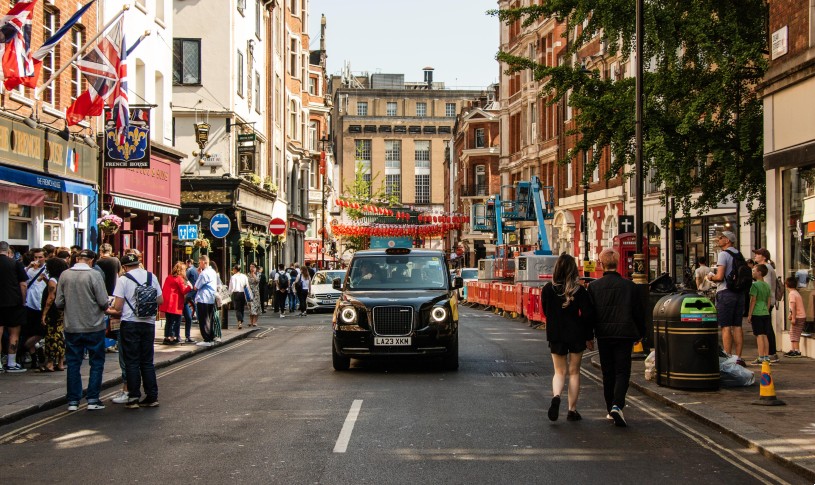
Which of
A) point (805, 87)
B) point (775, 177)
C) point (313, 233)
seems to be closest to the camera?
point (805, 87)

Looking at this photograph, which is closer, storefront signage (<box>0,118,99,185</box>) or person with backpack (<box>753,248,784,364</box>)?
person with backpack (<box>753,248,784,364</box>)

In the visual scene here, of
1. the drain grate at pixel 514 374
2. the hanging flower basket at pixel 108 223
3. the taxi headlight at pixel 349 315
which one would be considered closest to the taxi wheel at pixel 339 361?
the taxi headlight at pixel 349 315

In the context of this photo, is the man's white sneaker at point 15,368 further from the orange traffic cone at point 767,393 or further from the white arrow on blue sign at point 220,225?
the white arrow on blue sign at point 220,225

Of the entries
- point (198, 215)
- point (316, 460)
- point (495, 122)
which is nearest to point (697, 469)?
point (316, 460)

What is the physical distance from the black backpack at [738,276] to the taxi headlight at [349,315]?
18.9 ft

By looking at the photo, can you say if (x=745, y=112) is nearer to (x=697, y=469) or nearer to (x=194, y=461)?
(x=697, y=469)

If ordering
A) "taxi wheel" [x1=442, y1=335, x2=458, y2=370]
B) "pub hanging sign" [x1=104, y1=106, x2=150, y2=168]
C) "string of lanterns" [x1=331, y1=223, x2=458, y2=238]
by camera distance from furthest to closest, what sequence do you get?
"string of lanterns" [x1=331, y1=223, x2=458, y2=238] < "pub hanging sign" [x1=104, y1=106, x2=150, y2=168] < "taxi wheel" [x1=442, y1=335, x2=458, y2=370]

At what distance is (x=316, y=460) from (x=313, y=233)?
73.9 meters

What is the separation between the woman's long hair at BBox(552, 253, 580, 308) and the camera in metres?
10.6

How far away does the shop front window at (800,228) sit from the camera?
17359 millimetres

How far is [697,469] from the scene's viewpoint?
8.23 metres

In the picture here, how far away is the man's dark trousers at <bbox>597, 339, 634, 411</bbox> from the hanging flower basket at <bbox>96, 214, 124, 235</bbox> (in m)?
16.6

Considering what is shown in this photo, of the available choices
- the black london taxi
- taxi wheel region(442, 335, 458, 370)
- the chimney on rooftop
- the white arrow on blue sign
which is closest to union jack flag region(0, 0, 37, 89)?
the black london taxi

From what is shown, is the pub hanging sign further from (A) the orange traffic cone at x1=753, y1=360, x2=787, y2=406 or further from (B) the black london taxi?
(A) the orange traffic cone at x1=753, y1=360, x2=787, y2=406
